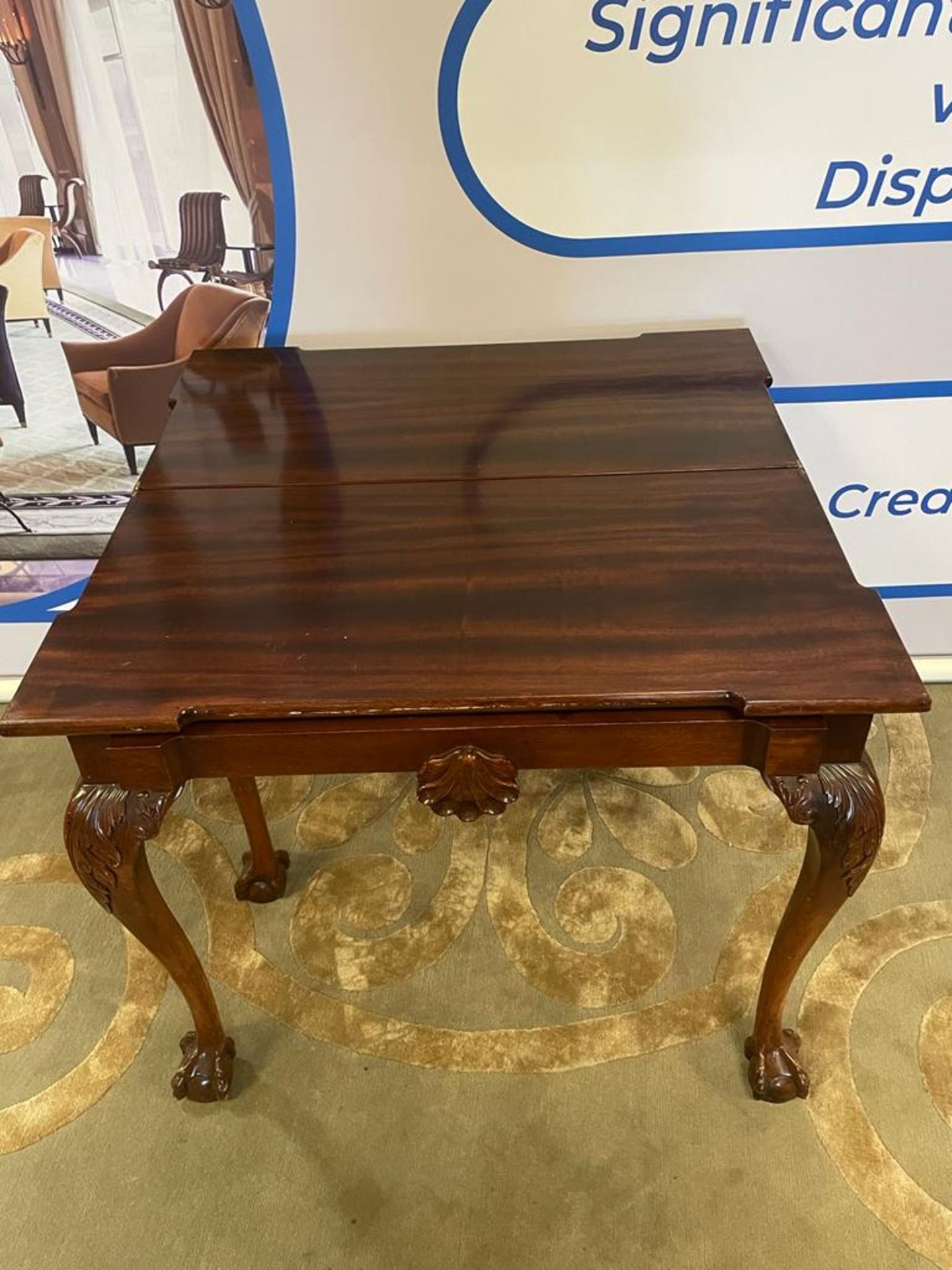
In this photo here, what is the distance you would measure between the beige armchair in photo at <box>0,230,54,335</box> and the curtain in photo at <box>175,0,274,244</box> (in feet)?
1.22

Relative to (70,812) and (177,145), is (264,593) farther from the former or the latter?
(177,145)

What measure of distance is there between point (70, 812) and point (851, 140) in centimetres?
138

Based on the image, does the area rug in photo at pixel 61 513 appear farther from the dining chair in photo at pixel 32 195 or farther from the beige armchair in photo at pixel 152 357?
the dining chair in photo at pixel 32 195

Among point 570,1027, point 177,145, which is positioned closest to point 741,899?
point 570,1027

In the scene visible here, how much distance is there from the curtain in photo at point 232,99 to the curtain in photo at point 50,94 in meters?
0.21

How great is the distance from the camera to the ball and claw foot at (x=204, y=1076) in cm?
133

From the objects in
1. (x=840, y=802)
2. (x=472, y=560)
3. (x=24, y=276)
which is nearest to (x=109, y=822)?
(x=472, y=560)

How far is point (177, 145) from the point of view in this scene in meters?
1.39

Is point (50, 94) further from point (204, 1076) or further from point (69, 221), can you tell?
point (204, 1076)

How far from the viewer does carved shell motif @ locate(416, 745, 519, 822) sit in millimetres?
949

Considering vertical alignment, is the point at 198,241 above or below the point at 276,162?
below

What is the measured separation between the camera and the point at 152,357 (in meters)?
1.61

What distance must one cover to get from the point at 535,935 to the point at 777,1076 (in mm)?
415

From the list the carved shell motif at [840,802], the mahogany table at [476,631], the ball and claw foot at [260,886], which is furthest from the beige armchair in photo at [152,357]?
the carved shell motif at [840,802]
